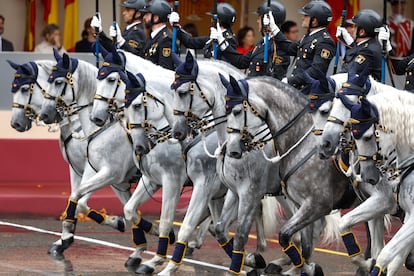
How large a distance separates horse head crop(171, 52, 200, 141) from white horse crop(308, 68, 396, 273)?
41.5 inches

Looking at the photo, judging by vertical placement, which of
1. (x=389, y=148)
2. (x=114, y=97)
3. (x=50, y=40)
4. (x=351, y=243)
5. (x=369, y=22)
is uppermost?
(x=369, y=22)

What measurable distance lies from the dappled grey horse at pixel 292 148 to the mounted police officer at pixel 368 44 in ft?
3.50

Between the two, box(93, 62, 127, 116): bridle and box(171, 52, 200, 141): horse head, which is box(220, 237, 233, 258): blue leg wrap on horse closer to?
box(171, 52, 200, 141): horse head

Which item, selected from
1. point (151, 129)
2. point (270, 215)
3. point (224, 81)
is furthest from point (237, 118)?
point (270, 215)

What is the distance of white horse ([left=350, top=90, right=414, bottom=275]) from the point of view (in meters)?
11.3

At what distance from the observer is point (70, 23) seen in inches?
879

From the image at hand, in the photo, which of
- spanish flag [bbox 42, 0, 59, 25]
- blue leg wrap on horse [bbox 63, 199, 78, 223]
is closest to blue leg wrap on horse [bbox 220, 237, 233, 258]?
blue leg wrap on horse [bbox 63, 199, 78, 223]

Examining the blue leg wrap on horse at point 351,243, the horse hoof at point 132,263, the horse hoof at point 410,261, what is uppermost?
the blue leg wrap on horse at point 351,243

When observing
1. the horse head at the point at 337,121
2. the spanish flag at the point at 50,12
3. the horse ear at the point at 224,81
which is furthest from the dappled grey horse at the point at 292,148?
the spanish flag at the point at 50,12

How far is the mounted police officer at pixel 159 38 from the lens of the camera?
16156 mm

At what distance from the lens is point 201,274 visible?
13805 millimetres

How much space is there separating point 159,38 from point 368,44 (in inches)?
122

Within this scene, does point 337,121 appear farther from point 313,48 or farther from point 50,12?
point 50,12

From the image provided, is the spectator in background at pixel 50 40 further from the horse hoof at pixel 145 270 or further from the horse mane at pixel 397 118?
the horse mane at pixel 397 118
